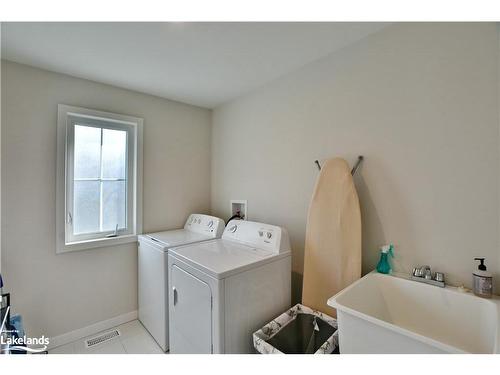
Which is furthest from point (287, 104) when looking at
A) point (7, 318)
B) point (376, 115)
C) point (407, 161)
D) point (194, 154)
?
point (7, 318)

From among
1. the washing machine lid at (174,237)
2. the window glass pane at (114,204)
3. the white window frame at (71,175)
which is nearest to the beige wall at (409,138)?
the washing machine lid at (174,237)

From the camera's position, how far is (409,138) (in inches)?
51.4

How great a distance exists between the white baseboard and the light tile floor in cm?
4

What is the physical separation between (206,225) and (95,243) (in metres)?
1.05

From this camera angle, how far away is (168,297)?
5.87 ft

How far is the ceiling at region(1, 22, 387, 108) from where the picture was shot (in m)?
1.39

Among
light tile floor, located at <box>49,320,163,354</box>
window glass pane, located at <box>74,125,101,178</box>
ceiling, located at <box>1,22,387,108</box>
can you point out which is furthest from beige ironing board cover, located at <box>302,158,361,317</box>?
window glass pane, located at <box>74,125,101,178</box>

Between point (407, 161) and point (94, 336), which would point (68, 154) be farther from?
point (407, 161)

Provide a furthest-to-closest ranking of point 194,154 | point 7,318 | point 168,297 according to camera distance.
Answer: point 194,154
point 168,297
point 7,318

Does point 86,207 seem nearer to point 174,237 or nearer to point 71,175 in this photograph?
point 71,175

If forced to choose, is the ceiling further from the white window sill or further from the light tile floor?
the light tile floor
